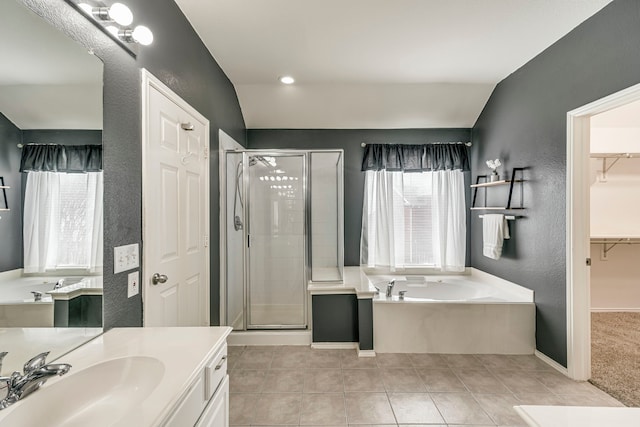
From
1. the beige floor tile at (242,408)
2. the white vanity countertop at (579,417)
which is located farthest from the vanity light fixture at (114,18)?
the beige floor tile at (242,408)

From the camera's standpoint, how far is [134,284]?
5.20 feet

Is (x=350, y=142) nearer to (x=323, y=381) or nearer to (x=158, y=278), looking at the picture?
(x=323, y=381)

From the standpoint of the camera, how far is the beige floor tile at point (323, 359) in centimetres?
263

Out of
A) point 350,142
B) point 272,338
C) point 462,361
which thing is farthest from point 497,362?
point 350,142

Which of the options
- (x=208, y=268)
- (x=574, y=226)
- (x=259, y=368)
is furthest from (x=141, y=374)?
(x=574, y=226)

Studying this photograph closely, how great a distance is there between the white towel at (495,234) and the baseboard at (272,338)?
81.6 inches

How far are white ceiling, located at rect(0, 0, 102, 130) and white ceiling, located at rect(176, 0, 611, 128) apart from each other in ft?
3.82

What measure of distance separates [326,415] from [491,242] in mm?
2388

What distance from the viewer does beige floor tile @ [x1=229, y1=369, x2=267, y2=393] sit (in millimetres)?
2295

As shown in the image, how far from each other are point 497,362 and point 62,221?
10.4ft

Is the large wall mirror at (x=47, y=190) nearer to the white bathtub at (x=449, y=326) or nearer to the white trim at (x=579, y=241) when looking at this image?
the white bathtub at (x=449, y=326)

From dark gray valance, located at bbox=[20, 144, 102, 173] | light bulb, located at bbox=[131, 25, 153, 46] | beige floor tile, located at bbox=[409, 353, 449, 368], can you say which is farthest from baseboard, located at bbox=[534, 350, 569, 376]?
light bulb, located at bbox=[131, 25, 153, 46]

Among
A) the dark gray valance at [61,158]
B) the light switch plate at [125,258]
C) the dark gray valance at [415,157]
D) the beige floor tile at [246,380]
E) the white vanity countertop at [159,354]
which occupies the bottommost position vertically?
the beige floor tile at [246,380]

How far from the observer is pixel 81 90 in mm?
1234
